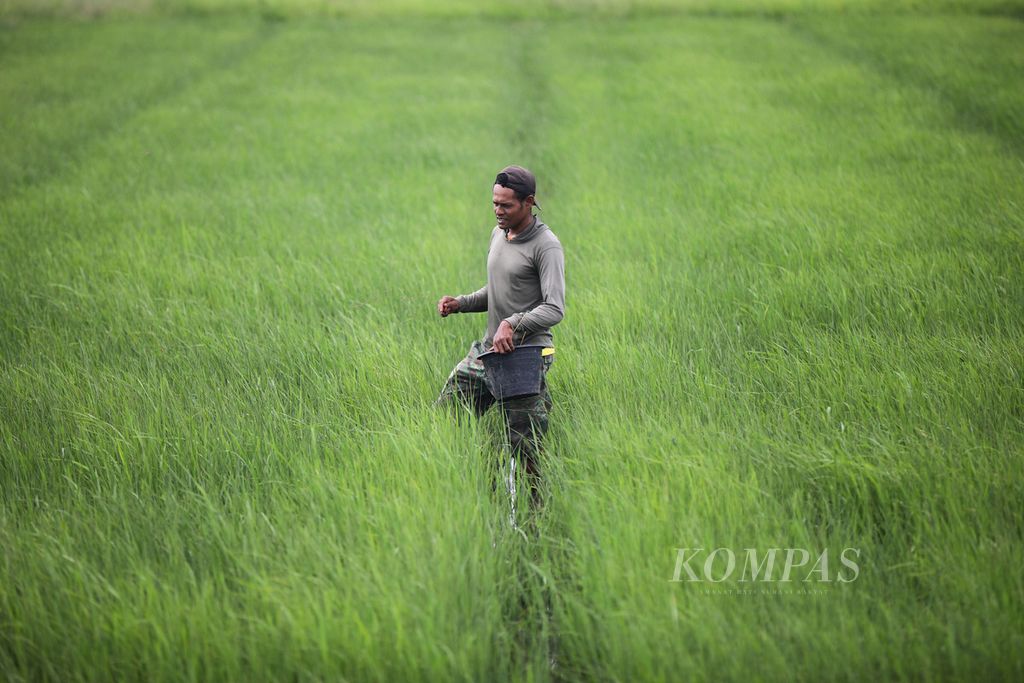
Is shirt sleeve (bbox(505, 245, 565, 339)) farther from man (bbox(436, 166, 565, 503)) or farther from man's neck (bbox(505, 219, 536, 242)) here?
man's neck (bbox(505, 219, 536, 242))

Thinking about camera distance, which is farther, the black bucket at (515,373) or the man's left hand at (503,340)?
the black bucket at (515,373)

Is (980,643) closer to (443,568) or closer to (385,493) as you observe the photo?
(443,568)

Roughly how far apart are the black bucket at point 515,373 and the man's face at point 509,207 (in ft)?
1.42

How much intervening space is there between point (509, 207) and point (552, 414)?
871mm

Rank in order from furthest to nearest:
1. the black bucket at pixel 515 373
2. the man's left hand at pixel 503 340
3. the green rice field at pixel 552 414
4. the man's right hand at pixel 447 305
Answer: the man's right hand at pixel 447 305 < the black bucket at pixel 515 373 < the man's left hand at pixel 503 340 < the green rice field at pixel 552 414

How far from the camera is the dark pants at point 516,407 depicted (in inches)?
106

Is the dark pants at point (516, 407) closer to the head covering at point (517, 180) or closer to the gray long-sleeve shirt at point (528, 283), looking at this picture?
the gray long-sleeve shirt at point (528, 283)

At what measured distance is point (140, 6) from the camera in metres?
16.6

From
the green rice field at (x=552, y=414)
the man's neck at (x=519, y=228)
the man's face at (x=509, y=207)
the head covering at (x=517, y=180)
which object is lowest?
the green rice field at (x=552, y=414)

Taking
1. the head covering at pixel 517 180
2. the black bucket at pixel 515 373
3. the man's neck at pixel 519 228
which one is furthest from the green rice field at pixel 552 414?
the head covering at pixel 517 180

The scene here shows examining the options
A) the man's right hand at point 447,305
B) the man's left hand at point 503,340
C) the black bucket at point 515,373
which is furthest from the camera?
the man's right hand at point 447,305

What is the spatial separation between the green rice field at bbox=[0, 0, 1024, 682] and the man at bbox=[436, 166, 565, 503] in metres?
0.15

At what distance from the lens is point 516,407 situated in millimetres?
2703

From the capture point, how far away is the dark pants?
271cm
